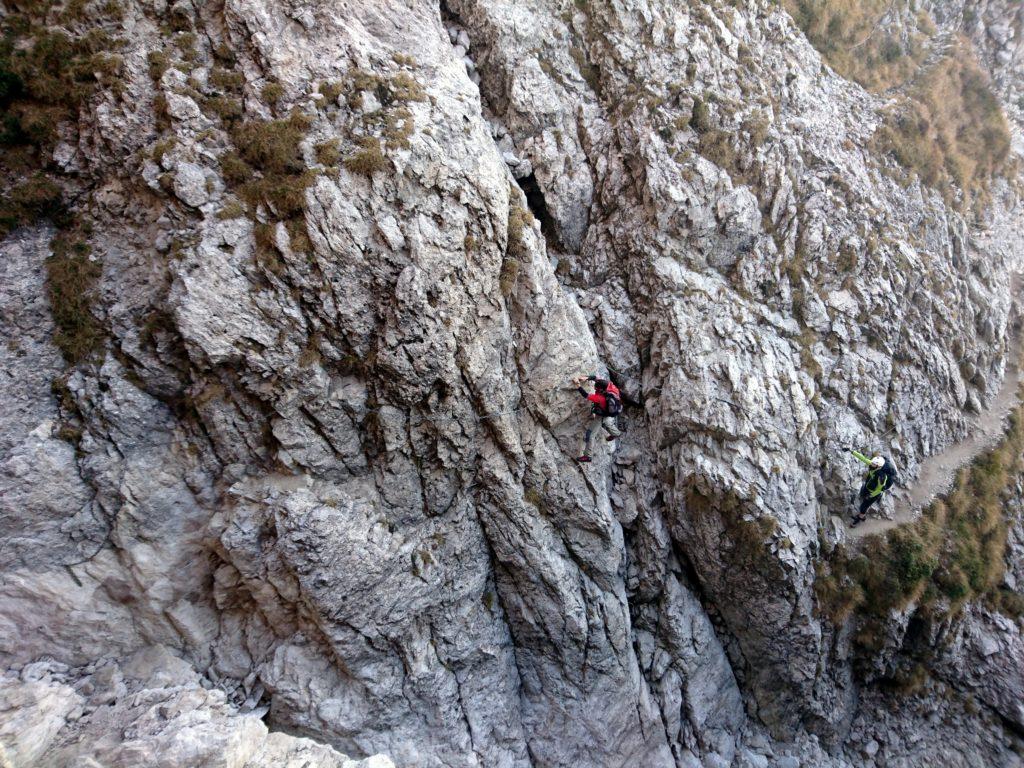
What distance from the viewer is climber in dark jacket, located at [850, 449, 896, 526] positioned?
15327 millimetres

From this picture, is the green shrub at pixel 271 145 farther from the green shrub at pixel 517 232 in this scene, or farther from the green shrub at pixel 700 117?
the green shrub at pixel 700 117

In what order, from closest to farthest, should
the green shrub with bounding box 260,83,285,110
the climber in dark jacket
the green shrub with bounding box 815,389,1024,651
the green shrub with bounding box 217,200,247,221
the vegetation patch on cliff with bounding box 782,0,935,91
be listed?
the green shrub with bounding box 217,200,247,221
the green shrub with bounding box 260,83,285,110
the climber in dark jacket
the green shrub with bounding box 815,389,1024,651
the vegetation patch on cliff with bounding box 782,0,935,91

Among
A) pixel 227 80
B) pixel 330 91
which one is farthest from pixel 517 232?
pixel 227 80

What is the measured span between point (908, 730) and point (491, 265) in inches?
874

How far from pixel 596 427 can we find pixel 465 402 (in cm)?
456

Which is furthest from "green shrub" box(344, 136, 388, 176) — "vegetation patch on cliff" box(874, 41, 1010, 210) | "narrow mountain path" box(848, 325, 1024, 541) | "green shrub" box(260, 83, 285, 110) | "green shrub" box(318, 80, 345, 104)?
"vegetation patch on cliff" box(874, 41, 1010, 210)

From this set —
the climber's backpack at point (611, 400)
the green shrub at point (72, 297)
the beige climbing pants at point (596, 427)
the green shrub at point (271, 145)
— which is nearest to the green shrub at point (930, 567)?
the beige climbing pants at point (596, 427)

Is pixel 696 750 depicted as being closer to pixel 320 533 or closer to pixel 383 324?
pixel 320 533

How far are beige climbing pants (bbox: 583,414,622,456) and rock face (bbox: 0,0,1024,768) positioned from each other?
0.79 m

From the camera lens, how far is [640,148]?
1617 centimetres

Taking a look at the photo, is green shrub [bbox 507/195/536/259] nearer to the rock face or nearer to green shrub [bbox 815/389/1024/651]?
the rock face

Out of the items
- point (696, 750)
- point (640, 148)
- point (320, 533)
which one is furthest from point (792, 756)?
point (640, 148)

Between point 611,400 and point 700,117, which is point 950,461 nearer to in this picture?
point 611,400

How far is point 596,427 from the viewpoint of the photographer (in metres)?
14.5
